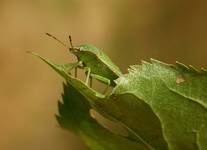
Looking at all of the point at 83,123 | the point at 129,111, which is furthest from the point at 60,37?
the point at 129,111

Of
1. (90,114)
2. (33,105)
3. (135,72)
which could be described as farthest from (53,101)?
(135,72)

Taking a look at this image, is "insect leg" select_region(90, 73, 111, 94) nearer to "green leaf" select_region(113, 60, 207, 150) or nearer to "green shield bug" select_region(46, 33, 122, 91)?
"green shield bug" select_region(46, 33, 122, 91)

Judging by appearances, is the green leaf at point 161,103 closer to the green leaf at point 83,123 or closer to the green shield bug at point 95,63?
the green leaf at point 83,123

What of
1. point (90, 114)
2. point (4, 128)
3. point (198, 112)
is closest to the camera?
point (198, 112)

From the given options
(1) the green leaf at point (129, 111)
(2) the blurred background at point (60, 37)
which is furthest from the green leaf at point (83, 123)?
(2) the blurred background at point (60, 37)

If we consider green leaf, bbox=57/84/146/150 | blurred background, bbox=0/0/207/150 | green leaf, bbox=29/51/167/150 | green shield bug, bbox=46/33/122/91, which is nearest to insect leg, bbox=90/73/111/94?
green shield bug, bbox=46/33/122/91

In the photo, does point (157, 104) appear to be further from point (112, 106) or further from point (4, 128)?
point (4, 128)
